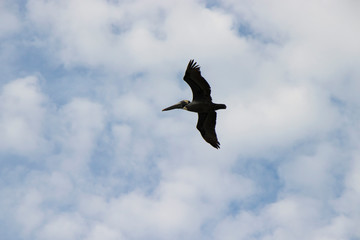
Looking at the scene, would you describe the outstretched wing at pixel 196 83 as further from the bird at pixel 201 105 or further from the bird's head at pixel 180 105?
the bird's head at pixel 180 105

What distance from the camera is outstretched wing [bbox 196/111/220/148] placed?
1154 inches

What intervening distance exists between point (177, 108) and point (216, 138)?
11.2ft

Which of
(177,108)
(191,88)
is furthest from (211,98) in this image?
(177,108)

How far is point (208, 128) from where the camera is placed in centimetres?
2950

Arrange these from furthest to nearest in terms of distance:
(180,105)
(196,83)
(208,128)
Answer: (180,105) < (208,128) < (196,83)

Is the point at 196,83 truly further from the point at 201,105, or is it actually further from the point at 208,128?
the point at 208,128

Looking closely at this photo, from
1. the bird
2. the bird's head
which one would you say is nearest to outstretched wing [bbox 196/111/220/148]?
the bird

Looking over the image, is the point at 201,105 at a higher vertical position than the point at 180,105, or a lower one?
lower

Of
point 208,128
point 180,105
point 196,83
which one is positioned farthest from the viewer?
point 180,105

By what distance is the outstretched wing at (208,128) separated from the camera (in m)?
29.3

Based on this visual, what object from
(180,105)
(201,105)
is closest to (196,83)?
(201,105)

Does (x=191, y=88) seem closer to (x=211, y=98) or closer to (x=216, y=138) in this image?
(x=211, y=98)

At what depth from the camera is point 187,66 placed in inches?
1051

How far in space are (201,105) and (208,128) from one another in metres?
2.00
